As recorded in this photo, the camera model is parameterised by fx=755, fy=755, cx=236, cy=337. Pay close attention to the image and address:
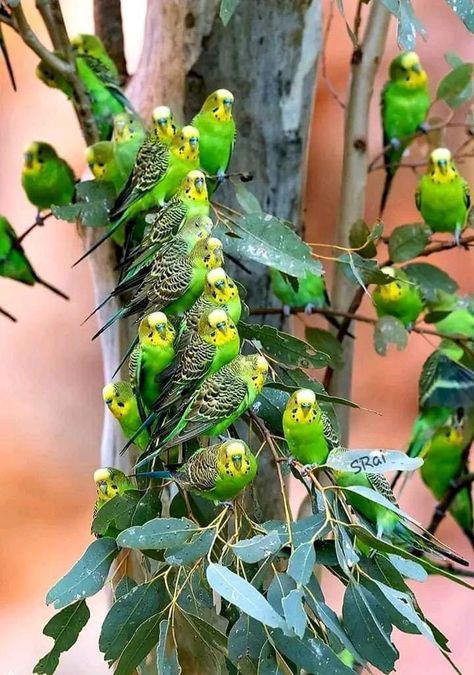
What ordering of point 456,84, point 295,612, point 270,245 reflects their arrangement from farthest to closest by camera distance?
point 456,84
point 270,245
point 295,612

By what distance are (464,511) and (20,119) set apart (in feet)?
3.14

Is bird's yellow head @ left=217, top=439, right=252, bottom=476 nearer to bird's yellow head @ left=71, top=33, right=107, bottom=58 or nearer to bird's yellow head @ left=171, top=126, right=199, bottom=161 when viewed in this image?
bird's yellow head @ left=171, top=126, right=199, bottom=161

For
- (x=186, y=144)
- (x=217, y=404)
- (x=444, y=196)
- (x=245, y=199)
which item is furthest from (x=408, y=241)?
(x=217, y=404)

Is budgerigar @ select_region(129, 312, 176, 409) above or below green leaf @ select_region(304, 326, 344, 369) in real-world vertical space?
below

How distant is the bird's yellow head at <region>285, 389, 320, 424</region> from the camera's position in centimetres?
53

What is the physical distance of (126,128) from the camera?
28.5 inches

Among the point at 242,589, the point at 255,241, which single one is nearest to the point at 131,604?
the point at 242,589

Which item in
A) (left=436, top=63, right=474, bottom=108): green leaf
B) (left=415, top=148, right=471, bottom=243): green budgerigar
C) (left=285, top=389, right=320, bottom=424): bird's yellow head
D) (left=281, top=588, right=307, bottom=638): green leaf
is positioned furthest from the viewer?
(left=436, top=63, right=474, bottom=108): green leaf

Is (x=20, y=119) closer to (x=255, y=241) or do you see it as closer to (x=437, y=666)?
(x=255, y=241)

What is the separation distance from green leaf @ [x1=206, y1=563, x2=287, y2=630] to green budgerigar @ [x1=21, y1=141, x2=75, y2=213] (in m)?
0.57

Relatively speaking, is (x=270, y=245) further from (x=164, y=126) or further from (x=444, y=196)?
(x=444, y=196)

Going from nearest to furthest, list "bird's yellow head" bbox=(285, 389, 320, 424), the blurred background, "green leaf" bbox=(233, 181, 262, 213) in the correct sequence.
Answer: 1. "bird's yellow head" bbox=(285, 389, 320, 424)
2. "green leaf" bbox=(233, 181, 262, 213)
3. the blurred background

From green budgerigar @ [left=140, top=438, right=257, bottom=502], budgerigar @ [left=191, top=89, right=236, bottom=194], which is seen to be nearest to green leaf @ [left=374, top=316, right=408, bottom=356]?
budgerigar @ [left=191, top=89, right=236, bottom=194]

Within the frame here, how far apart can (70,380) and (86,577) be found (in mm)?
799
